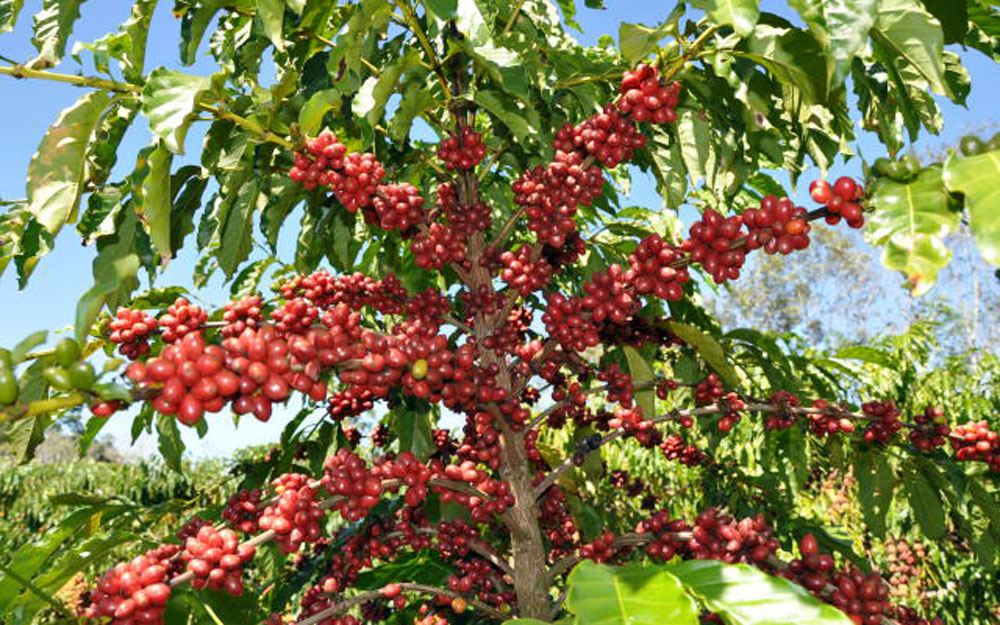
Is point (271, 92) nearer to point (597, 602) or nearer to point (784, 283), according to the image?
point (597, 602)

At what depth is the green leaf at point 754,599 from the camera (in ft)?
3.33

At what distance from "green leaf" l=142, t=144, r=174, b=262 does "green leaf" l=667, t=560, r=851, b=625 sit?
1462mm

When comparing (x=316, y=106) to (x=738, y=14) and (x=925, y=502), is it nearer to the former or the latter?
(x=738, y=14)

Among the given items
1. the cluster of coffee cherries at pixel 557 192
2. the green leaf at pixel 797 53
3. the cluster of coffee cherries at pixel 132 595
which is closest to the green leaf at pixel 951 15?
the green leaf at pixel 797 53

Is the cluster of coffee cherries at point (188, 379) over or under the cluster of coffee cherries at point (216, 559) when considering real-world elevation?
over

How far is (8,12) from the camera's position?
1.80m

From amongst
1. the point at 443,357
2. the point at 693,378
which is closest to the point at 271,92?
the point at 443,357

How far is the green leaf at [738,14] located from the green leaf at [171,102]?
3.77 feet

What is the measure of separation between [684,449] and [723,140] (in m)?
1.47

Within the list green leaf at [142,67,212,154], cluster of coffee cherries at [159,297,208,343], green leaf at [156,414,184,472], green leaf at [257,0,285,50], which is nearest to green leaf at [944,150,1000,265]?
green leaf at [257,0,285,50]

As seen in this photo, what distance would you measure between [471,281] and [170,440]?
4.86 feet

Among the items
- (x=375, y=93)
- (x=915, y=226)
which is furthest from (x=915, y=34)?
(x=375, y=93)

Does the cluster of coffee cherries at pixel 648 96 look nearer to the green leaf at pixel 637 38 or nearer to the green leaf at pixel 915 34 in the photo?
the green leaf at pixel 637 38

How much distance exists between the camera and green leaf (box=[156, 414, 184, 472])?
2.77 meters
